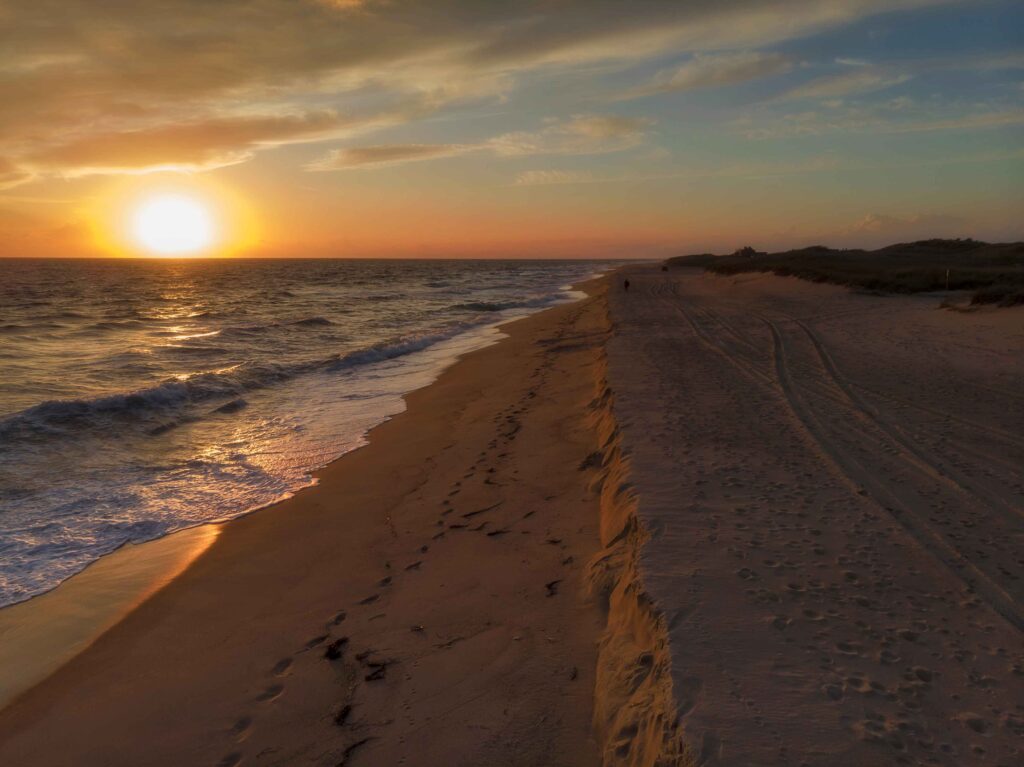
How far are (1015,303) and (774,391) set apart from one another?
41.7 feet

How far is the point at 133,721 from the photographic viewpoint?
4293 mm

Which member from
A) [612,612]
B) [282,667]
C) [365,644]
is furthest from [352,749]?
[612,612]

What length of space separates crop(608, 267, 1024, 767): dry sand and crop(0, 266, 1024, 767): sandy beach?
0.07ft

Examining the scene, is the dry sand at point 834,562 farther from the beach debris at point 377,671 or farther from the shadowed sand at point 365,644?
the beach debris at point 377,671

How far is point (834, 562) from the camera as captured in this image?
4738 mm

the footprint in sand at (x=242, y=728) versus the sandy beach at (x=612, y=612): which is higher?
the sandy beach at (x=612, y=612)

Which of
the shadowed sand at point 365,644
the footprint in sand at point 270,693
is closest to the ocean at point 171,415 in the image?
the shadowed sand at point 365,644

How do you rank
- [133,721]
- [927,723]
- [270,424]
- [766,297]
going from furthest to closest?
1. [766,297]
2. [270,424]
3. [133,721]
4. [927,723]

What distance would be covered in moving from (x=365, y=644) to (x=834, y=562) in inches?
142

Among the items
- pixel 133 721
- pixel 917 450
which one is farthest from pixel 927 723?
pixel 917 450

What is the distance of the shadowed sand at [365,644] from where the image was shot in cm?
386

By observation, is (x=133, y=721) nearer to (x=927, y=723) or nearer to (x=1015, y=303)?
(x=927, y=723)

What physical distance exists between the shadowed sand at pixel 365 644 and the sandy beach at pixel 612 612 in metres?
0.02

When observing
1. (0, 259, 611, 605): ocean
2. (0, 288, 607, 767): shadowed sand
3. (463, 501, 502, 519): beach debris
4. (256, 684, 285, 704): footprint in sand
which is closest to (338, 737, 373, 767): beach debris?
(0, 288, 607, 767): shadowed sand
